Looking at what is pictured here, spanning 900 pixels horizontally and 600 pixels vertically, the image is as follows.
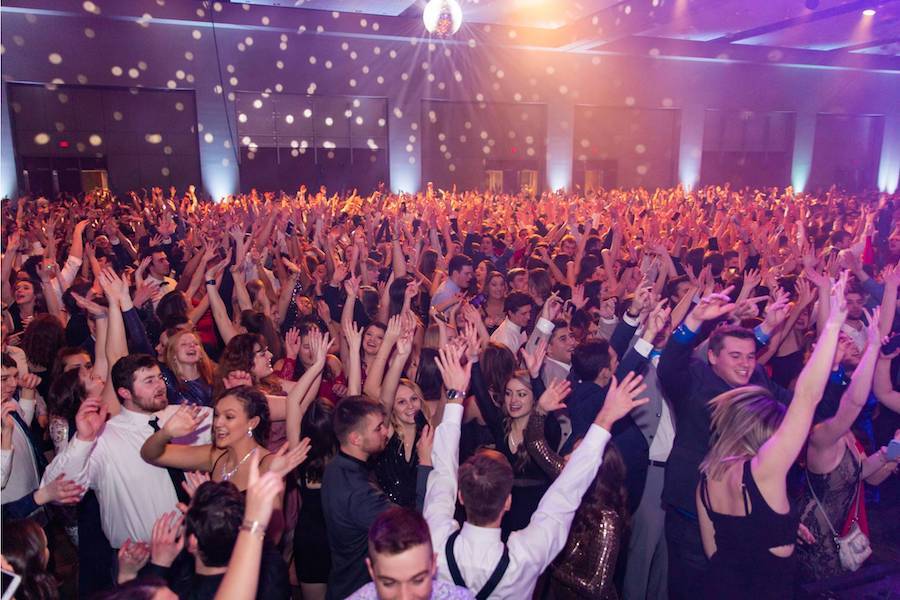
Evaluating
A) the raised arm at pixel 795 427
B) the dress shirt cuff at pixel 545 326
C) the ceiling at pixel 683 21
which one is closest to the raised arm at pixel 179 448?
the dress shirt cuff at pixel 545 326

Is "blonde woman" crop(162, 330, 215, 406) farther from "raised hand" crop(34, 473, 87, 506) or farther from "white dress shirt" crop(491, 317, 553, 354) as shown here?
"white dress shirt" crop(491, 317, 553, 354)

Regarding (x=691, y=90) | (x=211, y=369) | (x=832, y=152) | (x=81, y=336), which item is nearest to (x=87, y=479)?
(x=211, y=369)

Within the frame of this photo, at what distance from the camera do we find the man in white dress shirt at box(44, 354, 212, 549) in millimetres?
2420

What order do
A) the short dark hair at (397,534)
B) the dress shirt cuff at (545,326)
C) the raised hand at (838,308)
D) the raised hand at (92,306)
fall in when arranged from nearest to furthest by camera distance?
the short dark hair at (397,534)
the raised hand at (838,308)
the raised hand at (92,306)
the dress shirt cuff at (545,326)

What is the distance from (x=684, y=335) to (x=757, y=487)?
872 millimetres

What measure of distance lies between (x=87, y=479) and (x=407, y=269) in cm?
337

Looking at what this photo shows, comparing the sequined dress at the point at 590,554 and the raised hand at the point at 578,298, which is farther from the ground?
the raised hand at the point at 578,298

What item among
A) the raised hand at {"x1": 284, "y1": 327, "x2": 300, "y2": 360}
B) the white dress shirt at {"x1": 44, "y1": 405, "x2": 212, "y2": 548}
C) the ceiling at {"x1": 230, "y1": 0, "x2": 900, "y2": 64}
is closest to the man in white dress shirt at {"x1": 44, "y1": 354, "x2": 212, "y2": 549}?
the white dress shirt at {"x1": 44, "y1": 405, "x2": 212, "y2": 548}

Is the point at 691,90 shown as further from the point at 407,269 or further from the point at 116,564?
the point at 116,564

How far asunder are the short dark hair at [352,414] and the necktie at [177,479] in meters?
0.70

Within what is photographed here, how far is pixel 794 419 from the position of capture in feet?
6.31

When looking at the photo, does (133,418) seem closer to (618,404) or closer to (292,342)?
(292,342)

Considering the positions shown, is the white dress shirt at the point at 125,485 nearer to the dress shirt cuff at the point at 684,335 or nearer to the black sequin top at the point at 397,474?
the black sequin top at the point at 397,474

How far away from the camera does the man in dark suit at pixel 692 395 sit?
2459mm
